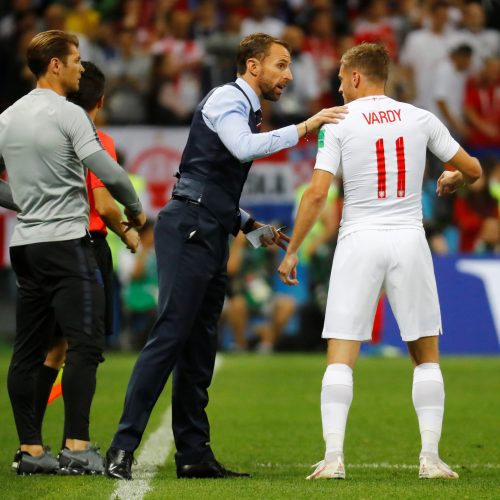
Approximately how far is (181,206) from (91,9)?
1344 cm

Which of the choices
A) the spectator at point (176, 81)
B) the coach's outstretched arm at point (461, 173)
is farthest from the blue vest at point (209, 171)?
the spectator at point (176, 81)

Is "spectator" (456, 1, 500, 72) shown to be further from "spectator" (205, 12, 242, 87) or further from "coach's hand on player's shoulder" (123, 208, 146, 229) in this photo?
"coach's hand on player's shoulder" (123, 208, 146, 229)

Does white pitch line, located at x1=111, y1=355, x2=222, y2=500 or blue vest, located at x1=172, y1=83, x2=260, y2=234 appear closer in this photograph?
white pitch line, located at x1=111, y1=355, x2=222, y2=500

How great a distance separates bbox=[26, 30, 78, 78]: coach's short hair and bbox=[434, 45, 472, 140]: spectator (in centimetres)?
1176

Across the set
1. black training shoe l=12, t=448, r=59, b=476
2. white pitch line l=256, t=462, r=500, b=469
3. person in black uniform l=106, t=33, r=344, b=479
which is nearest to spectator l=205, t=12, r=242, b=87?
white pitch line l=256, t=462, r=500, b=469

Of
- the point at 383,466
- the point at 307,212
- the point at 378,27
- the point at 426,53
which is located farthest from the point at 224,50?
the point at 307,212

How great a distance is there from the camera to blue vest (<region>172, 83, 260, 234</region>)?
666 centimetres

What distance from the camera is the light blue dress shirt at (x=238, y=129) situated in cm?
642

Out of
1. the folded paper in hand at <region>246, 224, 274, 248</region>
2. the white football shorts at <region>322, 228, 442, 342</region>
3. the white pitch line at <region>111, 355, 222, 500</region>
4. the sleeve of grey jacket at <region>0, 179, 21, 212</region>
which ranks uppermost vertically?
the sleeve of grey jacket at <region>0, 179, 21, 212</region>

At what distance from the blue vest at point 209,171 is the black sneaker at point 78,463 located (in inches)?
56.0

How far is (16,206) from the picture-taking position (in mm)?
6852

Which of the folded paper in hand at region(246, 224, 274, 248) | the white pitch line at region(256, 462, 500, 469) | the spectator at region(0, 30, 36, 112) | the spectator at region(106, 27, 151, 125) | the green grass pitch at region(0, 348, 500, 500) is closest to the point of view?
the green grass pitch at region(0, 348, 500, 500)

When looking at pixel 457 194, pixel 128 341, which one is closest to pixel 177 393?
pixel 128 341

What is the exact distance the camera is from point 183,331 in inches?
259
